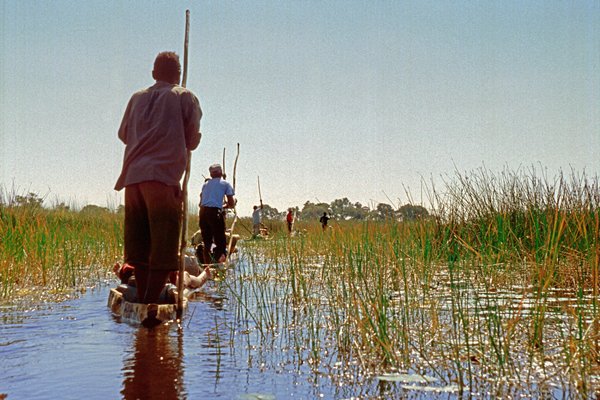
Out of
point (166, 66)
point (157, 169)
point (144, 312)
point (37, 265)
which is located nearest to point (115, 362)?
point (144, 312)

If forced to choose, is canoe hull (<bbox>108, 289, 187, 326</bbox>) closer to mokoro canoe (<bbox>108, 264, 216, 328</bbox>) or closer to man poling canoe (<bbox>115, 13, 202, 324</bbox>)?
mokoro canoe (<bbox>108, 264, 216, 328</bbox>)

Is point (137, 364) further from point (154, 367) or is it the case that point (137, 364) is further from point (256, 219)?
point (256, 219)

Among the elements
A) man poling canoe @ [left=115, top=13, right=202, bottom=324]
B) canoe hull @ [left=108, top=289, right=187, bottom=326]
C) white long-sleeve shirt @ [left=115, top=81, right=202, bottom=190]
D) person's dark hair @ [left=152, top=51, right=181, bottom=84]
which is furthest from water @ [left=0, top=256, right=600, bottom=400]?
person's dark hair @ [left=152, top=51, right=181, bottom=84]

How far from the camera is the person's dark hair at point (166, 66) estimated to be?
620 centimetres

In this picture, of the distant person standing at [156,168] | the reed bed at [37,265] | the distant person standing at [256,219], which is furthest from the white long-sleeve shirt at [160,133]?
the distant person standing at [256,219]

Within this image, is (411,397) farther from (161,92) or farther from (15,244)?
(15,244)

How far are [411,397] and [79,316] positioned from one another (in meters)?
3.82

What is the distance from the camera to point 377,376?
3.68 metres

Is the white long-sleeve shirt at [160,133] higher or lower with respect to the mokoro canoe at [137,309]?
higher

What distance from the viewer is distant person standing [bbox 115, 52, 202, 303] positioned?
230 inches

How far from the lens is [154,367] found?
408 cm

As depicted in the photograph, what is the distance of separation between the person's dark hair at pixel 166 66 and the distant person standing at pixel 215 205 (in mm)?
5461

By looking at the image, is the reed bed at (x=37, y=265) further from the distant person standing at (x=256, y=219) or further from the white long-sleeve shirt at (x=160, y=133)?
the distant person standing at (x=256, y=219)

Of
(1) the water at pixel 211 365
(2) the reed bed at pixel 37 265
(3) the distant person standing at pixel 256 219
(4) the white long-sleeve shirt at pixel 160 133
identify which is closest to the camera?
(1) the water at pixel 211 365
